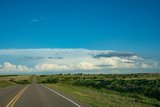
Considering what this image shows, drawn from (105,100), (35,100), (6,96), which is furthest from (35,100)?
(6,96)

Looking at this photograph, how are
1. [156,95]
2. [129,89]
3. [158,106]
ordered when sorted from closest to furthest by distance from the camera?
[158,106]
[156,95]
[129,89]

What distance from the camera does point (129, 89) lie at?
45531 millimetres

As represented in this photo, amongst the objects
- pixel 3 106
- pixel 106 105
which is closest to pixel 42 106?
pixel 3 106

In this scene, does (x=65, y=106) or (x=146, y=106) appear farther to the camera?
(x=146, y=106)

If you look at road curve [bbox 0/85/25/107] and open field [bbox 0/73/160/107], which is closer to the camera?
road curve [bbox 0/85/25/107]

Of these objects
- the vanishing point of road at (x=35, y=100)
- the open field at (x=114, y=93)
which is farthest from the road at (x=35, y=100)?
the open field at (x=114, y=93)

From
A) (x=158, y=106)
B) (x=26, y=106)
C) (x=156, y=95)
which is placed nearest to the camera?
(x=26, y=106)

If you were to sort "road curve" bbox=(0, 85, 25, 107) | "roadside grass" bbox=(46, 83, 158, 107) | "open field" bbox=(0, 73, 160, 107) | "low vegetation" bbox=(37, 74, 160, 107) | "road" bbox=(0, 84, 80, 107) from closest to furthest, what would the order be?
"road" bbox=(0, 84, 80, 107) < "roadside grass" bbox=(46, 83, 158, 107) < "road curve" bbox=(0, 85, 25, 107) < "open field" bbox=(0, 73, 160, 107) < "low vegetation" bbox=(37, 74, 160, 107)

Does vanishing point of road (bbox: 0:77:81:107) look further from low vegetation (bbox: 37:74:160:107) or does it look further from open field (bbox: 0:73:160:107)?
low vegetation (bbox: 37:74:160:107)

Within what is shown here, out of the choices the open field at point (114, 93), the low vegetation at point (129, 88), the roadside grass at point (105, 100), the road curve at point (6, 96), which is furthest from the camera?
the low vegetation at point (129, 88)

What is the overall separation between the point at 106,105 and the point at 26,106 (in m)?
4.87

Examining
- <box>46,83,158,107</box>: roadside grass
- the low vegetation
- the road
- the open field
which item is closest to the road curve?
the road

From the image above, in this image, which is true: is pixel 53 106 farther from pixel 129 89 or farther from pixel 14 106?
pixel 129 89

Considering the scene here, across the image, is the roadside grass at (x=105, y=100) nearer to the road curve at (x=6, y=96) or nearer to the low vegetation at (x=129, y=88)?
the low vegetation at (x=129, y=88)
